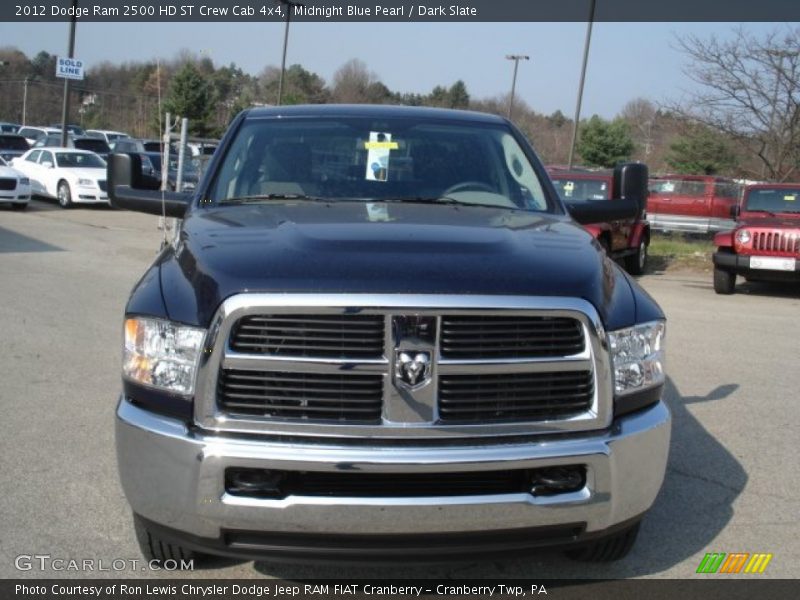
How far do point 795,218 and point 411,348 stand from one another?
38.8 ft

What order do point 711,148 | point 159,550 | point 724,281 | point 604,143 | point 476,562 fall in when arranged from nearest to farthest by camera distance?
1. point 476,562
2. point 159,550
3. point 724,281
4. point 711,148
5. point 604,143

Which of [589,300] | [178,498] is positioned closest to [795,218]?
[589,300]

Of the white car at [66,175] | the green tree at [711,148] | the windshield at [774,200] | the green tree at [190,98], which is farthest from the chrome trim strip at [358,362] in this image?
the green tree at [190,98]

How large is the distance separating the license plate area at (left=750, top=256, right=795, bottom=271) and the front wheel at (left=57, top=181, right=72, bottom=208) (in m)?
17.2

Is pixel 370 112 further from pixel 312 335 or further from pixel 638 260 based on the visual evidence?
pixel 638 260

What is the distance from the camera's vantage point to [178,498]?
2.77 metres

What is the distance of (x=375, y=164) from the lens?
4355 mm

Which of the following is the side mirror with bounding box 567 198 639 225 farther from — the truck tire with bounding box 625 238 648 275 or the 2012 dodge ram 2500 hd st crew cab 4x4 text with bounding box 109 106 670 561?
the truck tire with bounding box 625 238 648 275

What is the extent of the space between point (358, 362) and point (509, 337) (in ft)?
1.68

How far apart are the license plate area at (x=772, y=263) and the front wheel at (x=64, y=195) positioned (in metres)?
17.2

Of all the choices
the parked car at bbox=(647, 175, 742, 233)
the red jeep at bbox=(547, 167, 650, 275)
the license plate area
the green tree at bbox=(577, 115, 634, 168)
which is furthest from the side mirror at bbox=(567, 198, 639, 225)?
the green tree at bbox=(577, 115, 634, 168)

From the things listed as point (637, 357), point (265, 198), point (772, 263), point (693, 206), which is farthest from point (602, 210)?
point (693, 206)

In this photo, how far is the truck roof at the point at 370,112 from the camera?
15.6ft

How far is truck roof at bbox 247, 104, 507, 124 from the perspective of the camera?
477 cm
